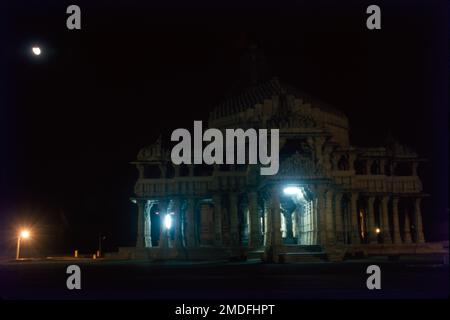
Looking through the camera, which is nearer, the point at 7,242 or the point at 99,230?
the point at 7,242

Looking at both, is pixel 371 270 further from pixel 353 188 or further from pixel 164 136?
pixel 164 136

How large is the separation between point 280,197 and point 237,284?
79.3 ft

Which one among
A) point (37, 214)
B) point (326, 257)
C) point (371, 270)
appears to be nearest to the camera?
point (371, 270)

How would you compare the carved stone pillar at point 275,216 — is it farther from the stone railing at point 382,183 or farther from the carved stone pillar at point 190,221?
the carved stone pillar at point 190,221

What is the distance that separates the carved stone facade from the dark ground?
1528 centimetres

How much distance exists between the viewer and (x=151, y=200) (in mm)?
58594

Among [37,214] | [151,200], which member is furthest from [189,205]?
[37,214]

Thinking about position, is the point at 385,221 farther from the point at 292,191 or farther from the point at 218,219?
the point at 218,219

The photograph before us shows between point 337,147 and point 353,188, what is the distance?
177 inches

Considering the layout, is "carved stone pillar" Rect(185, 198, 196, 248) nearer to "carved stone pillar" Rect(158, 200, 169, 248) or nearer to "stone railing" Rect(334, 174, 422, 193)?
"carved stone pillar" Rect(158, 200, 169, 248)

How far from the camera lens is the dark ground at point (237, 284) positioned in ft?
78.0

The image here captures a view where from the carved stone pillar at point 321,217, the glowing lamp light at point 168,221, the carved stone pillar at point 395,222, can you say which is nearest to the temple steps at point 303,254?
the carved stone pillar at point 321,217

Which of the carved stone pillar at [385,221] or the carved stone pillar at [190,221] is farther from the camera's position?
the carved stone pillar at [385,221]

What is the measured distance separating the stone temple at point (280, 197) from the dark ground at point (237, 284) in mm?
14767
